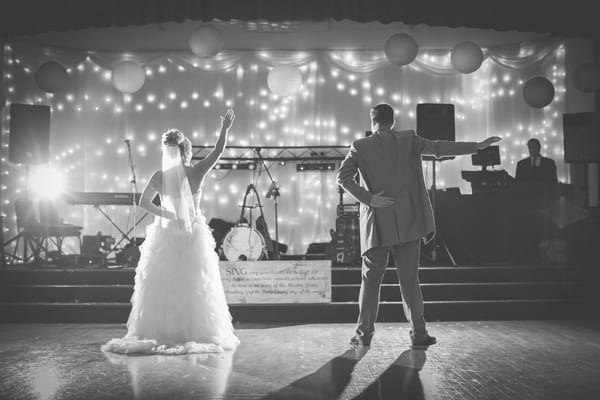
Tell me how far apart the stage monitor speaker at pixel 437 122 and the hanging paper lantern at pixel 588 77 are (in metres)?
2.40

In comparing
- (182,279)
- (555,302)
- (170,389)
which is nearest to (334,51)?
(555,302)

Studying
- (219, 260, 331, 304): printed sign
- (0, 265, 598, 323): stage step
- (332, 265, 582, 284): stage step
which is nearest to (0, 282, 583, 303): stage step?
(0, 265, 598, 323): stage step

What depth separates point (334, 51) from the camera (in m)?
10.2

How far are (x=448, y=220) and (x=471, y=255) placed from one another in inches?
21.3

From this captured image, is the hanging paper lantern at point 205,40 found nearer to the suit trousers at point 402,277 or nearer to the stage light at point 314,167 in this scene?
the stage light at point 314,167

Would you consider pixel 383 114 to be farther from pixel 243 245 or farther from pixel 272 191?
pixel 272 191

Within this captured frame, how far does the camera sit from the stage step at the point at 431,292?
5941mm

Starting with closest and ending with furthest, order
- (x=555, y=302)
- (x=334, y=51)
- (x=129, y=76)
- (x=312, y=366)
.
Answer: (x=312, y=366), (x=555, y=302), (x=129, y=76), (x=334, y=51)

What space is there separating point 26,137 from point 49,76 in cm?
113

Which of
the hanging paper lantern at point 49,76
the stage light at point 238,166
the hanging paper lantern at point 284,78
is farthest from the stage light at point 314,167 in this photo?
the hanging paper lantern at point 49,76

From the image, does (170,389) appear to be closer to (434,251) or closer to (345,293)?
(345,293)

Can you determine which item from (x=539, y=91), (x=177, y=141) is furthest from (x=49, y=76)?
(x=539, y=91)

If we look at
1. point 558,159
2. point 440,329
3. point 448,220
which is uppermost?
point 558,159

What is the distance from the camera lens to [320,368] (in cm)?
356
